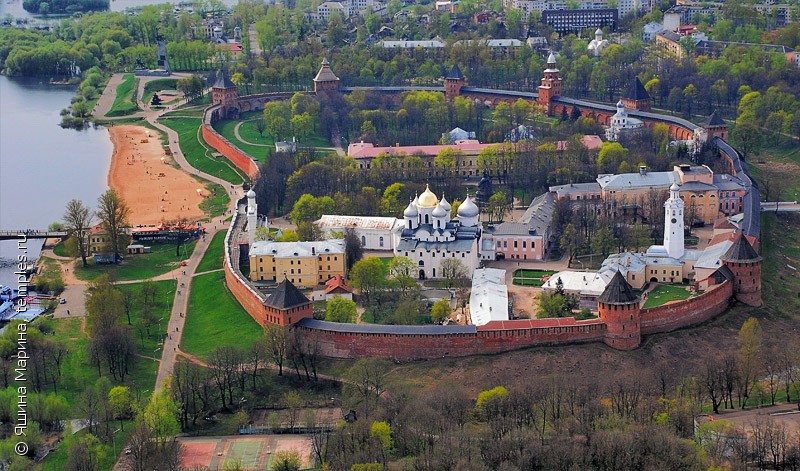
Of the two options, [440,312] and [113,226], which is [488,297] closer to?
[440,312]

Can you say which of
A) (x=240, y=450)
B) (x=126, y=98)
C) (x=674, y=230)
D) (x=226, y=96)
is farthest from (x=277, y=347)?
(x=126, y=98)

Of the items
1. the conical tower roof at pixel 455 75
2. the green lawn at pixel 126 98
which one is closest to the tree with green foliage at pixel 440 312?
the conical tower roof at pixel 455 75

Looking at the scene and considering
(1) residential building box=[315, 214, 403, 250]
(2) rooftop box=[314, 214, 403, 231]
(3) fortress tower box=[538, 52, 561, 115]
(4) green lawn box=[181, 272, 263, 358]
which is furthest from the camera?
(3) fortress tower box=[538, 52, 561, 115]

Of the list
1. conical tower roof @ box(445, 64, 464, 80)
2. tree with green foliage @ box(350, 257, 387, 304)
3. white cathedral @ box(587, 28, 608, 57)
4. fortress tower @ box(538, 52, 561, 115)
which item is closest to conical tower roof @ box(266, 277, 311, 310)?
tree with green foliage @ box(350, 257, 387, 304)

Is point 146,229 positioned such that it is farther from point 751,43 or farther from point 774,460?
point 751,43

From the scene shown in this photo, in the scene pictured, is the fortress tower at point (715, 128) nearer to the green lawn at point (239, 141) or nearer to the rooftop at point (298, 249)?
the green lawn at point (239, 141)

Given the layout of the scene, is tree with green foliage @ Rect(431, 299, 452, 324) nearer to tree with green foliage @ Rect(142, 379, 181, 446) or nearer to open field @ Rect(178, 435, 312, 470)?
open field @ Rect(178, 435, 312, 470)

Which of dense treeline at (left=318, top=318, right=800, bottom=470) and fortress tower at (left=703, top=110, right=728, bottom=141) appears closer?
dense treeline at (left=318, top=318, right=800, bottom=470)
